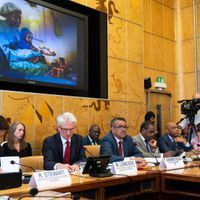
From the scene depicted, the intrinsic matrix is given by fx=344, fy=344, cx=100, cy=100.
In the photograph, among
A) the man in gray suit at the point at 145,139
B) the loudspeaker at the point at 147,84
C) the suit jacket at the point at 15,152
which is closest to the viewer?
the suit jacket at the point at 15,152

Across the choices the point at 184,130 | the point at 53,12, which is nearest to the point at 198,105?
the point at 184,130

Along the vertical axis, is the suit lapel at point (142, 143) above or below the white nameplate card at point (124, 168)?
above

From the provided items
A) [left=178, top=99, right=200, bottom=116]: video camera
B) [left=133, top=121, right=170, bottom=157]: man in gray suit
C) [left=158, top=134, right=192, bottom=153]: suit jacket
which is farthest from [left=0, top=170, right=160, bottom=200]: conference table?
[left=178, top=99, right=200, bottom=116]: video camera

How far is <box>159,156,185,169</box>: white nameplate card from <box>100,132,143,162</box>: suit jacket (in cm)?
40

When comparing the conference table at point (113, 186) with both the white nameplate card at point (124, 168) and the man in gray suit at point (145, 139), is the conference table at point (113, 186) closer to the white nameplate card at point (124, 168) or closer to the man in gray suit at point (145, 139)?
the white nameplate card at point (124, 168)

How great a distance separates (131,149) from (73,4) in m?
2.60

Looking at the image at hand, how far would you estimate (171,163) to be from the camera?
3.23 meters

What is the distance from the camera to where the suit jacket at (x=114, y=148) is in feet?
11.5

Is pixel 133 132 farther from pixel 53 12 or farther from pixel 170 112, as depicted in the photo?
pixel 53 12

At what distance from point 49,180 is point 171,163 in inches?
53.8

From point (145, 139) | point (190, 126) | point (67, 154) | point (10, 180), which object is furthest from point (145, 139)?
point (10, 180)

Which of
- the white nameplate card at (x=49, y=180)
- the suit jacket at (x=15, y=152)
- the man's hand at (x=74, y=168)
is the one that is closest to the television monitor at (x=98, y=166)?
the man's hand at (x=74, y=168)

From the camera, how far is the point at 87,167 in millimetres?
2771

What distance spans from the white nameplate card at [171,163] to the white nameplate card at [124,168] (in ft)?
1.24
